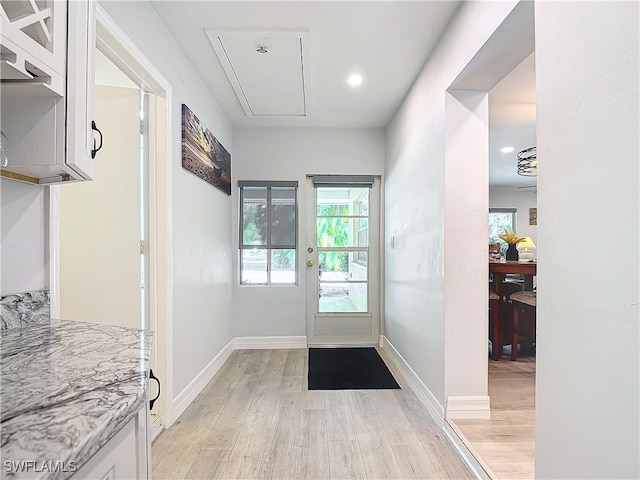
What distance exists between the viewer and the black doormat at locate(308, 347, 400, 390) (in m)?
2.66

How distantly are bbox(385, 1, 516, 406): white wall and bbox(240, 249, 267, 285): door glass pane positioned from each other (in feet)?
4.93

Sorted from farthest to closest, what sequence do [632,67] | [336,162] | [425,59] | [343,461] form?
[336,162]
[425,59]
[343,461]
[632,67]

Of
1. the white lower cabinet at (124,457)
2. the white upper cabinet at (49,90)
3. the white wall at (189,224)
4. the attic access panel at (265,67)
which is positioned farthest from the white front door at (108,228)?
the white lower cabinet at (124,457)

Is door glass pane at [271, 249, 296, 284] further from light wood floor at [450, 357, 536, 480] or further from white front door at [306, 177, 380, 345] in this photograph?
light wood floor at [450, 357, 536, 480]

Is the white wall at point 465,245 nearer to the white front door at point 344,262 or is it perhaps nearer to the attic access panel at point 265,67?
the attic access panel at point 265,67

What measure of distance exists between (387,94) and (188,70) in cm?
166

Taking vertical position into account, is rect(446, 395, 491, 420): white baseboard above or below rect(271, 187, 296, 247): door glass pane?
below

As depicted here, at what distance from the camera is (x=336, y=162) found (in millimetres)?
3760

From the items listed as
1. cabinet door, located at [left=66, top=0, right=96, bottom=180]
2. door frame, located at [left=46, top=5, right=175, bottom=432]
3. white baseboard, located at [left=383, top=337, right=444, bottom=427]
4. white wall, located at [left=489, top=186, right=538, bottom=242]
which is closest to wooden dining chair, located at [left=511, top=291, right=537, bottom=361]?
white baseboard, located at [left=383, top=337, right=444, bottom=427]

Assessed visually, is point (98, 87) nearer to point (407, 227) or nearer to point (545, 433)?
point (407, 227)

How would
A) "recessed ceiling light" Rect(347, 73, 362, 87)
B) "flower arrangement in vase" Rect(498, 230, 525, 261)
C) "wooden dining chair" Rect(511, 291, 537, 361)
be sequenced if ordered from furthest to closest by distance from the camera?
"flower arrangement in vase" Rect(498, 230, 525, 261) → "wooden dining chair" Rect(511, 291, 537, 361) → "recessed ceiling light" Rect(347, 73, 362, 87)

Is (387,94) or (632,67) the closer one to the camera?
(632,67)

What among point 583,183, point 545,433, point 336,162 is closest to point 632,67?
point 583,183
